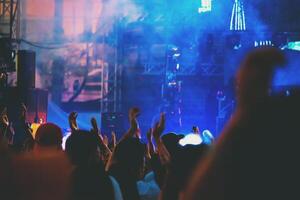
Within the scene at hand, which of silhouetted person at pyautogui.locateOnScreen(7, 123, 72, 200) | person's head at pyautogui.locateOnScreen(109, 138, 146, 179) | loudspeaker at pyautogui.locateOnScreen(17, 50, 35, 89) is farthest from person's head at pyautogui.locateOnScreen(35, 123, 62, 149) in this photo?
loudspeaker at pyautogui.locateOnScreen(17, 50, 35, 89)

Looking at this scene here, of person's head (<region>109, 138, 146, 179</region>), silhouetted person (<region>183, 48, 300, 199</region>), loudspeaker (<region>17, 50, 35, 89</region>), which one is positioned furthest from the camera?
loudspeaker (<region>17, 50, 35, 89</region>)

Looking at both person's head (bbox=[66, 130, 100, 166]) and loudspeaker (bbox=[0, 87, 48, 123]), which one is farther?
loudspeaker (bbox=[0, 87, 48, 123])

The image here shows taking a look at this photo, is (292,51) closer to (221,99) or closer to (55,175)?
(221,99)

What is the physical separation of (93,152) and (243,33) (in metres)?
13.3

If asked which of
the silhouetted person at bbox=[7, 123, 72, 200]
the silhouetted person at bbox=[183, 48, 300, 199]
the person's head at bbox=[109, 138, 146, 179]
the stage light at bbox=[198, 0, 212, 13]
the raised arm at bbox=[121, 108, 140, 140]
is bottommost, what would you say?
the person's head at bbox=[109, 138, 146, 179]

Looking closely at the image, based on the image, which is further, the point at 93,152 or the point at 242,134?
the point at 93,152

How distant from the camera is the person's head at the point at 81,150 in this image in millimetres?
2646

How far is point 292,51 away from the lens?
15000 mm

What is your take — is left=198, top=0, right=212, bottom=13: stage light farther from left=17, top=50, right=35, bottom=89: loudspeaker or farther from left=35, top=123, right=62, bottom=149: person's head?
left=35, top=123, right=62, bottom=149: person's head

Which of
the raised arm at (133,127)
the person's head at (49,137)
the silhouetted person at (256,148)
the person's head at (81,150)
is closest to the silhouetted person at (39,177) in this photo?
the person's head at (49,137)

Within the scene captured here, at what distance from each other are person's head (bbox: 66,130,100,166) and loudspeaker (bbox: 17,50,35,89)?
9.73 metres

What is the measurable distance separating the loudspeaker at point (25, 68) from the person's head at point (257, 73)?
36.9 ft

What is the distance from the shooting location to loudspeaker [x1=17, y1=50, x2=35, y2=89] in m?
12.1

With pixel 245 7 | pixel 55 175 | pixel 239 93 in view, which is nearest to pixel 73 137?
pixel 55 175
